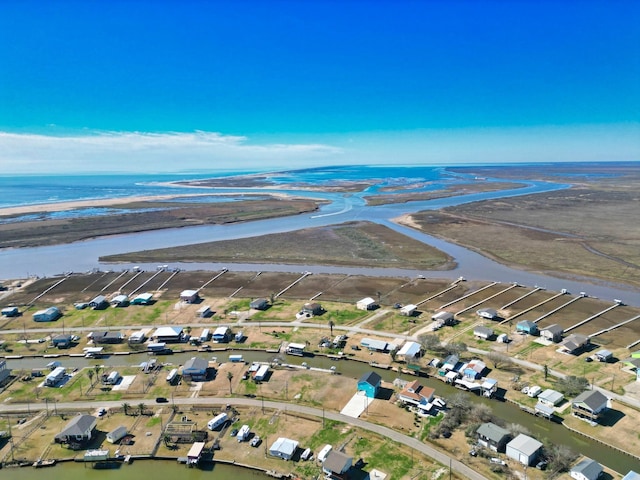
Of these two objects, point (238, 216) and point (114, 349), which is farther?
point (238, 216)

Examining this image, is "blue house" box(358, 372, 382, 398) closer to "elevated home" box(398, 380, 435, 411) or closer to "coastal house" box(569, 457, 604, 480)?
"elevated home" box(398, 380, 435, 411)

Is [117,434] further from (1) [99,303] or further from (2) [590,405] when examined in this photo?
(2) [590,405]

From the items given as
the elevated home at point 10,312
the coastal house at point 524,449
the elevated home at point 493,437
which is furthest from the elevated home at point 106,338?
the coastal house at point 524,449

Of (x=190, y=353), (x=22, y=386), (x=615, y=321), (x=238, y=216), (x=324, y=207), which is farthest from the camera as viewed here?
(x=324, y=207)

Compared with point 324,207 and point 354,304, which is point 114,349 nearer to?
point 354,304

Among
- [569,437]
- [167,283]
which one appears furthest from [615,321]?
[167,283]

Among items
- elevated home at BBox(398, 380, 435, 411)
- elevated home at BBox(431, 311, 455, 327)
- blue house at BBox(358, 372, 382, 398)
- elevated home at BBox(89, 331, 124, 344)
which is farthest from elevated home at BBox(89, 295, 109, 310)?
elevated home at BBox(431, 311, 455, 327)
